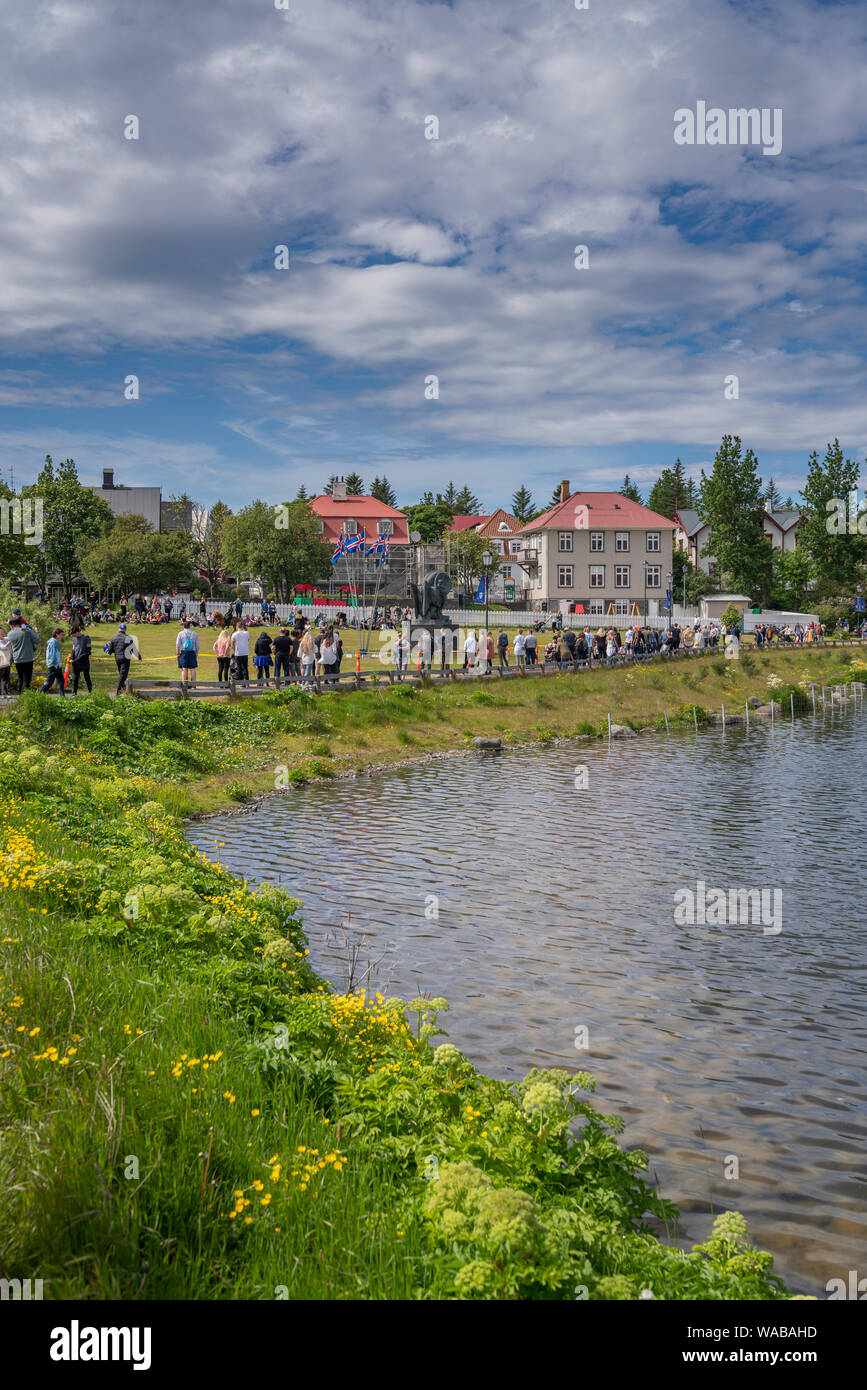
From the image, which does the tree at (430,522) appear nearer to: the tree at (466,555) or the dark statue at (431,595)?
the tree at (466,555)

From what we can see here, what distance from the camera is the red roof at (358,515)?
367 ft

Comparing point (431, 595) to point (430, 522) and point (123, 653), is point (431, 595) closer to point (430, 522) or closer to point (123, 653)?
point (123, 653)

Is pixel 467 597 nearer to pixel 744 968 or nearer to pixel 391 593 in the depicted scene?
pixel 391 593

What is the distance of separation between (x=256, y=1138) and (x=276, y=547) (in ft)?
259

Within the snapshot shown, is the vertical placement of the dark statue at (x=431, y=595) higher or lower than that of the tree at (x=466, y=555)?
lower

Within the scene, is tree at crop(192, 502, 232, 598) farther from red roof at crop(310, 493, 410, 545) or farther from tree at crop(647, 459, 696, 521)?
tree at crop(647, 459, 696, 521)

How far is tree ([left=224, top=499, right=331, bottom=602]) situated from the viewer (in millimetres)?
82125

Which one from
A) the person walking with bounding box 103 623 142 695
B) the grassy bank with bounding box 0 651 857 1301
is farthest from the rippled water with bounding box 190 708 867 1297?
the person walking with bounding box 103 623 142 695

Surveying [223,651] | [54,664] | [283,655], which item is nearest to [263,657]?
[283,655]

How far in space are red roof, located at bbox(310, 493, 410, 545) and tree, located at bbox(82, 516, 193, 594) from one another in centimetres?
2802

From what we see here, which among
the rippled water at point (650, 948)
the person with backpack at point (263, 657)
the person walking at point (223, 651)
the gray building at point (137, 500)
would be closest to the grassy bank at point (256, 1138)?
the rippled water at point (650, 948)

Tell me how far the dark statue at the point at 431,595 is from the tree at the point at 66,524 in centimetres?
5211

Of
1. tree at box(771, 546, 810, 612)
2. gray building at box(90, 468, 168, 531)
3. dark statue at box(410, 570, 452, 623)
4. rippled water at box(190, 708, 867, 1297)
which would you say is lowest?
rippled water at box(190, 708, 867, 1297)
